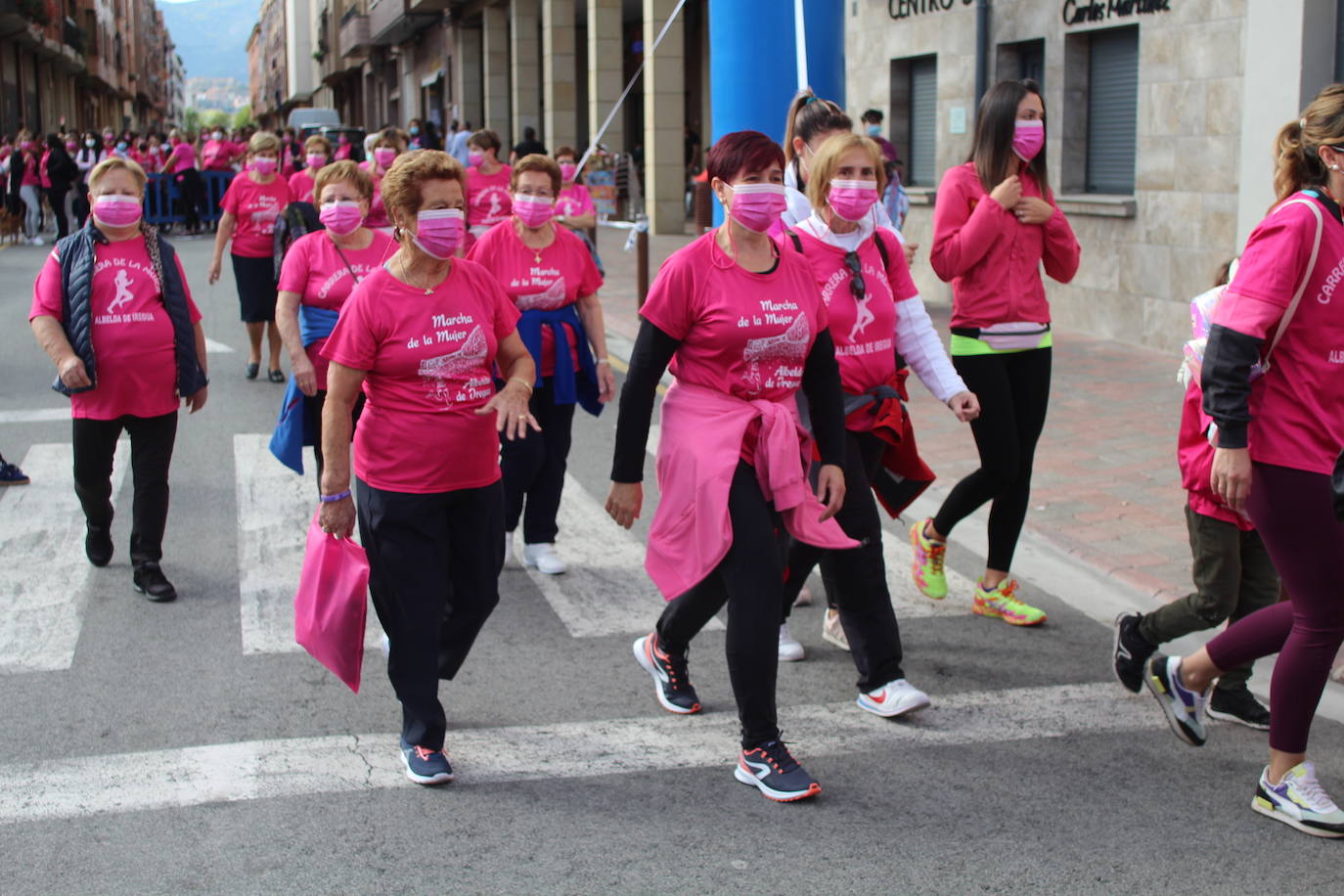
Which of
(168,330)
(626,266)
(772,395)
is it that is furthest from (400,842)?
(626,266)

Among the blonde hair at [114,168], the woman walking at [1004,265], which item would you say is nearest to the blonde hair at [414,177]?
the woman walking at [1004,265]

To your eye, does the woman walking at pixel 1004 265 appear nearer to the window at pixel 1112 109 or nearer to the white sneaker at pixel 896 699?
the white sneaker at pixel 896 699

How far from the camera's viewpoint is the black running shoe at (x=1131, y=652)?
4750 millimetres

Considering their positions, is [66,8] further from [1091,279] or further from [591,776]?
[591,776]

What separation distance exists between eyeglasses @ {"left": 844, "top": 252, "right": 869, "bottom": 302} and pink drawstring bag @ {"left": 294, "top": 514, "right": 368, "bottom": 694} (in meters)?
1.69

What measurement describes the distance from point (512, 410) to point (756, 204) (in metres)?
0.87

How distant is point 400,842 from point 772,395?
1.55 m

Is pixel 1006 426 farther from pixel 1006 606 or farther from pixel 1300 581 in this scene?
pixel 1300 581

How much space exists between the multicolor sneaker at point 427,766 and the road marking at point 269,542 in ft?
3.07

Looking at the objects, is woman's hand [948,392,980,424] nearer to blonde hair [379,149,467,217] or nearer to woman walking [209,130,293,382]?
blonde hair [379,149,467,217]

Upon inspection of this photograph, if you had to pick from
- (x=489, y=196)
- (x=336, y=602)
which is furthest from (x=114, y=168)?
(x=489, y=196)

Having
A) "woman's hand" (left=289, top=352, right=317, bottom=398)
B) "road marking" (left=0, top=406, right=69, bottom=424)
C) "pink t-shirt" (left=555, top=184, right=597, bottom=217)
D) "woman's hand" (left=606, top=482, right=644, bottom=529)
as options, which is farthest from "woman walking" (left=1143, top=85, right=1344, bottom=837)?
"road marking" (left=0, top=406, right=69, bottom=424)

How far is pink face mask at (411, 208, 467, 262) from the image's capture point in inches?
159

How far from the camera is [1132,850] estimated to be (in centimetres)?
375
